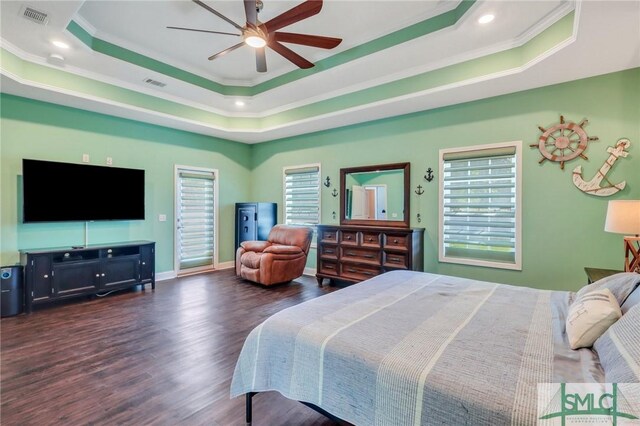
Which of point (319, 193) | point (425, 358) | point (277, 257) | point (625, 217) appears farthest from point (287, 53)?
point (625, 217)

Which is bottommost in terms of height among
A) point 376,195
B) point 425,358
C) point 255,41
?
point 425,358

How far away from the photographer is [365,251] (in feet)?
15.2

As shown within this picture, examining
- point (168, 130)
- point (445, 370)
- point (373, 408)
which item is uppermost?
point (168, 130)

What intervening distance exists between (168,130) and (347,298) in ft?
16.8

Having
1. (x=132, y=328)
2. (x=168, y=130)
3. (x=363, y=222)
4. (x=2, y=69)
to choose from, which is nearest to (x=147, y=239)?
(x=168, y=130)

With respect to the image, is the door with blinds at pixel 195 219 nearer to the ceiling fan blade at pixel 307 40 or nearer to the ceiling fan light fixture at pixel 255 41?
the ceiling fan light fixture at pixel 255 41

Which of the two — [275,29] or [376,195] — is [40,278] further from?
[376,195]

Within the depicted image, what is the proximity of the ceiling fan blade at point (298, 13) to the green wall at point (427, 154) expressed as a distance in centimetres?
256

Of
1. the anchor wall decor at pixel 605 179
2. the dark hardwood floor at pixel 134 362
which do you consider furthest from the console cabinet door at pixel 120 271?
the anchor wall decor at pixel 605 179

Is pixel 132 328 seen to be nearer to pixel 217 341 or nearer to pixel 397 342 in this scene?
pixel 217 341

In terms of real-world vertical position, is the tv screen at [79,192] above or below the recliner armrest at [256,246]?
above

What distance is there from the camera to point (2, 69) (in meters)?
3.31

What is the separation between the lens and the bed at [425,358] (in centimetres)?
107

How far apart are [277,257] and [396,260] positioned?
195 centimetres
